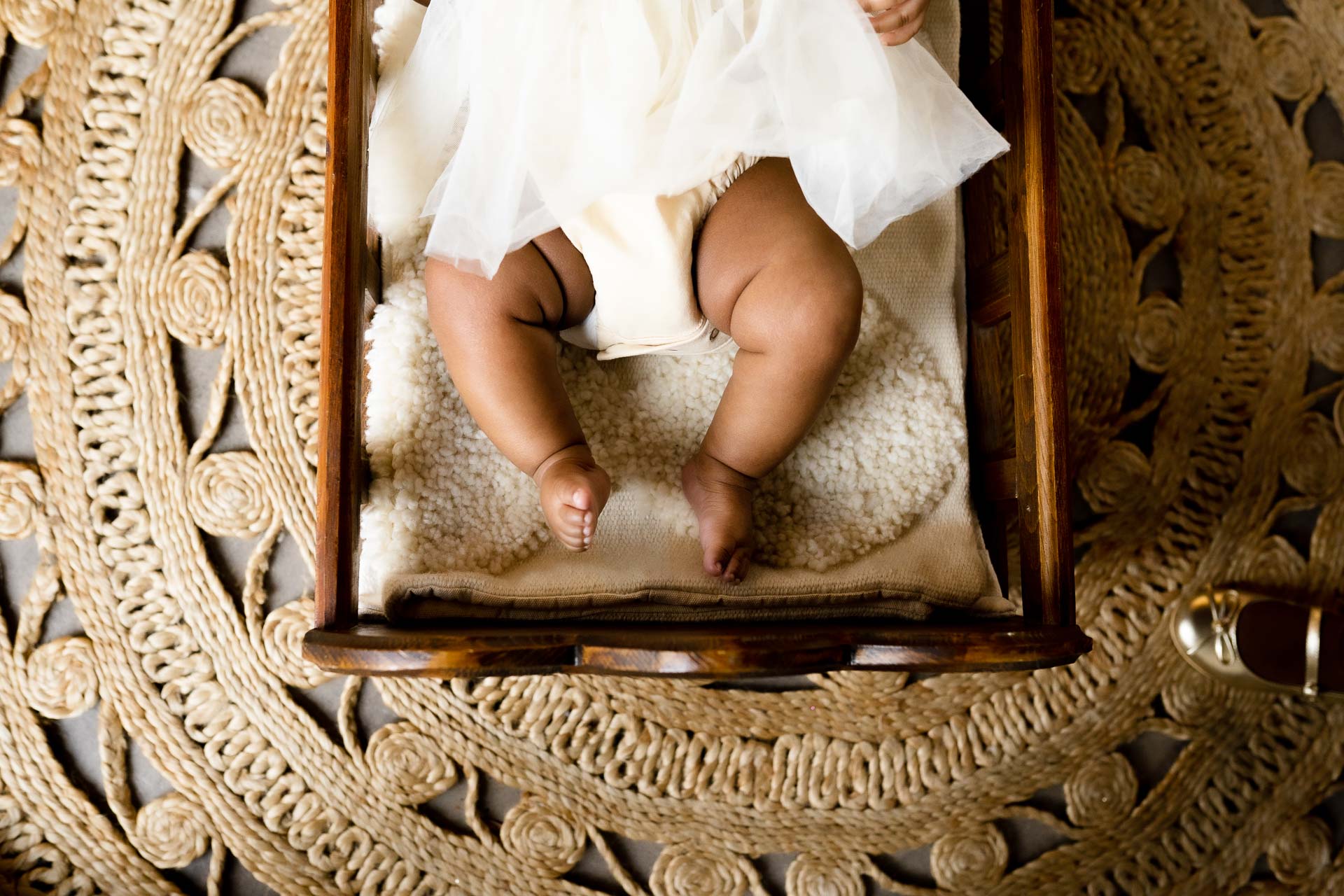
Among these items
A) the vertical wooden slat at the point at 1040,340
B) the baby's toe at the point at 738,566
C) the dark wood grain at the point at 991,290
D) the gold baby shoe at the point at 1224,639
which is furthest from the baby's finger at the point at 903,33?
the gold baby shoe at the point at 1224,639

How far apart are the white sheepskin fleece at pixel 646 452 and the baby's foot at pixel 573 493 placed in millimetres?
107

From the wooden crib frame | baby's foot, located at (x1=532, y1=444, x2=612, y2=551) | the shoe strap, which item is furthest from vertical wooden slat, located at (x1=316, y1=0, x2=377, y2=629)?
the shoe strap

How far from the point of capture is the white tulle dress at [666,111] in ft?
2.48

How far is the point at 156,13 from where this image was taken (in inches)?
42.9

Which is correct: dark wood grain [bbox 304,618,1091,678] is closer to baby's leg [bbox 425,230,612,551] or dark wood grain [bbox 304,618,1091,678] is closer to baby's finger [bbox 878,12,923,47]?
baby's leg [bbox 425,230,612,551]

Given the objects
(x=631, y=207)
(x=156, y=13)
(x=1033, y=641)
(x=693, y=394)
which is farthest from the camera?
(x=156, y=13)

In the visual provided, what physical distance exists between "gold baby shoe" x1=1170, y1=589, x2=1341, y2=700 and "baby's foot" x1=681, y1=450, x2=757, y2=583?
587mm

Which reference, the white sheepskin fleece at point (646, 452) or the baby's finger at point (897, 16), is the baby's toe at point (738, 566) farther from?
the baby's finger at point (897, 16)

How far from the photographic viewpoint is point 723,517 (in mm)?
889

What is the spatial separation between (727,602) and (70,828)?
2.52ft

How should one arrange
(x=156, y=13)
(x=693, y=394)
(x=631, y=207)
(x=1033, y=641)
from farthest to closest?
(x=156, y=13)
(x=693, y=394)
(x=631, y=207)
(x=1033, y=641)

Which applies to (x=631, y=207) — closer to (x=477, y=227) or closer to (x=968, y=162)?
(x=477, y=227)

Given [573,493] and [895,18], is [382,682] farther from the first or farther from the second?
[895,18]

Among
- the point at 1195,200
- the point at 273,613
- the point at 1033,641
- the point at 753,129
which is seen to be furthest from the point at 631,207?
the point at 1195,200
